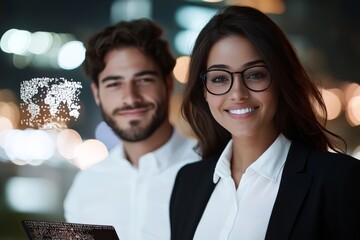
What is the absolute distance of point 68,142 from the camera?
224 centimetres

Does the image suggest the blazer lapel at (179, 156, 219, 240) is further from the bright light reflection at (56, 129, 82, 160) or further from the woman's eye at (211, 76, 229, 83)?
the bright light reflection at (56, 129, 82, 160)

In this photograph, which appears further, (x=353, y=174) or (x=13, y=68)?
(x=13, y=68)

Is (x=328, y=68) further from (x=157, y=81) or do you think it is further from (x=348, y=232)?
(x=348, y=232)

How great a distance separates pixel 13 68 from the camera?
2297mm

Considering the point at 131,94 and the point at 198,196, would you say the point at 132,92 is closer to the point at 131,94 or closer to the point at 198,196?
the point at 131,94

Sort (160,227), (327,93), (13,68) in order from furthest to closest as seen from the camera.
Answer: (327,93), (13,68), (160,227)

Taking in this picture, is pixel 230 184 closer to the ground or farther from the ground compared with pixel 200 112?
closer to the ground

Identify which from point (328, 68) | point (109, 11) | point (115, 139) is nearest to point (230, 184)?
point (115, 139)

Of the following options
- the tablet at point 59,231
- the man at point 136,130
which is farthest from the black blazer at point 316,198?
the man at point 136,130

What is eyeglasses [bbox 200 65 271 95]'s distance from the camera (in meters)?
1.49

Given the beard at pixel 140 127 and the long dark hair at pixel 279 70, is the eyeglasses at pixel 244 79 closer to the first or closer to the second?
the long dark hair at pixel 279 70

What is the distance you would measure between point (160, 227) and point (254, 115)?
63cm

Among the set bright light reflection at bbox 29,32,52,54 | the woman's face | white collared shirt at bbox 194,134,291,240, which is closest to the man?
bright light reflection at bbox 29,32,52,54

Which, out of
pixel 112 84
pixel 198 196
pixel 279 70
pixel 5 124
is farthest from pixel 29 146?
pixel 279 70
